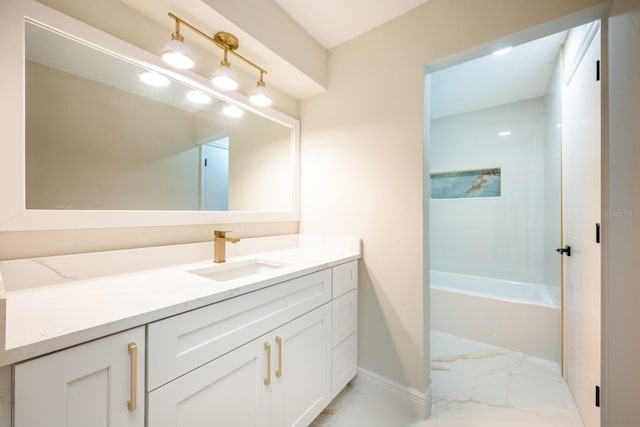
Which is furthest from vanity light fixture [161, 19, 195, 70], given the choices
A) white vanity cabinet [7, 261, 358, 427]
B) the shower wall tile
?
the shower wall tile

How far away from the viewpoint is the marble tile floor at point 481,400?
1.40 m

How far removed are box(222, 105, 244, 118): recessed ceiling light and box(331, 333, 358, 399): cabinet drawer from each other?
158 cm

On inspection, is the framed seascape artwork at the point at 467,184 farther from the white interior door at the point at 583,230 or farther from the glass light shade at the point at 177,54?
the glass light shade at the point at 177,54

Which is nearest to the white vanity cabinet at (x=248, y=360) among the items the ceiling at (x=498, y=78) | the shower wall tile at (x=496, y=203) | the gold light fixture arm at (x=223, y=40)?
the gold light fixture arm at (x=223, y=40)

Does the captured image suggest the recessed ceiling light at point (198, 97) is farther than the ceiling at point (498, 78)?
No

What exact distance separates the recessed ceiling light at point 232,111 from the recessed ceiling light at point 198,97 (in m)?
0.12

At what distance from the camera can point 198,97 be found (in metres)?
1.39

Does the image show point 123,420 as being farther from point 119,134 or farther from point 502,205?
point 502,205

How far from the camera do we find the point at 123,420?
26.0 inches

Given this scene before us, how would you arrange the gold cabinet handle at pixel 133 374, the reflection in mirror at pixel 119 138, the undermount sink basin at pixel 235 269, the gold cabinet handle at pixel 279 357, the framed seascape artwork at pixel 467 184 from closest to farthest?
the gold cabinet handle at pixel 133 374 → the reflection in mirror at pixel 119 138 → the gold cabinet handle at pixel 279 357 → the undermount sink basin at pixel 235 269 → the framed seascape artwork at pixel 467 184

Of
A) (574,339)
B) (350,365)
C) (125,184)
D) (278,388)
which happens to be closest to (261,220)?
(125,184)

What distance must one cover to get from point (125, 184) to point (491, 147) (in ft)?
11.4

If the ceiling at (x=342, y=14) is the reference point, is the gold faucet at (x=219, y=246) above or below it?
below

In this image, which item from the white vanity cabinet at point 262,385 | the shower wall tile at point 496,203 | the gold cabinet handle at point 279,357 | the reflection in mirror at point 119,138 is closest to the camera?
the white vanity cabinet at point 262,385
